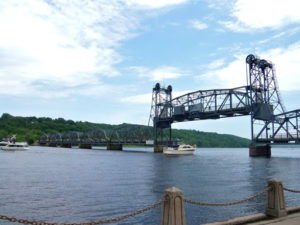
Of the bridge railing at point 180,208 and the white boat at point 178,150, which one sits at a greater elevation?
the bridge railing at point 180,208

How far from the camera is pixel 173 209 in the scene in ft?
30.6

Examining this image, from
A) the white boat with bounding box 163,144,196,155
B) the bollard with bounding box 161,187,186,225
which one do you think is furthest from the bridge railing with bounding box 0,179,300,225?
the white boat with bounding box 163,144,196,155

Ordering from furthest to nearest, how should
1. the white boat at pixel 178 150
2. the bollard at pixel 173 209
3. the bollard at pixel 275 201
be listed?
the white boat at pixel 178 150 → the bollard at pixel 275 201 → the bollard at pixel 173 209

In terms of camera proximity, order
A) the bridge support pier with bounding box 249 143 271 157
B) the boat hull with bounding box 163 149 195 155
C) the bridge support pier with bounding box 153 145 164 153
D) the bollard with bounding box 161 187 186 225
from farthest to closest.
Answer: the bridge support pier with bounding box 153 145 164 153
the boat hull with bounding box 163 149 195 155
the bridge support pier with bounding box 249 143 271 157
the bollard with bounding box 161 187 186 225

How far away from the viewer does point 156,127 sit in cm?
14750

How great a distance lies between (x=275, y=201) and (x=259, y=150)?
94.8 m

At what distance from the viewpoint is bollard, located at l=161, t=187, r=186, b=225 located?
9293mm

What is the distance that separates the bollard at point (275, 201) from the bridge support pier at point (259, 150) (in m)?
93.0

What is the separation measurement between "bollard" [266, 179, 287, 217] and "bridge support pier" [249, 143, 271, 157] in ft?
305

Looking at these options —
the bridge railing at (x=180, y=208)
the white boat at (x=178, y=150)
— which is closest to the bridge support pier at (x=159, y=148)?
the white boat at (x=178, y=150)

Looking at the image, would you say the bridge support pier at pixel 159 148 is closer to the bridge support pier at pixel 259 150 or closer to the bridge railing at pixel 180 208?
the bridge support pier at pixel 259 150

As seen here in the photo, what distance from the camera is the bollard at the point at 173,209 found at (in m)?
9.29

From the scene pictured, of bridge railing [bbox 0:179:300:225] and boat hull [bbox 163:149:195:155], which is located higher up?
bridge railing [bbox 0:179:300:225]

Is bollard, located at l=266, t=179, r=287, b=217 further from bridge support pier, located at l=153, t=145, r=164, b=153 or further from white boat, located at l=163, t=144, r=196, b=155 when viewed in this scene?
bridge support pier, located at l=153, t=145, r=164, b=153
